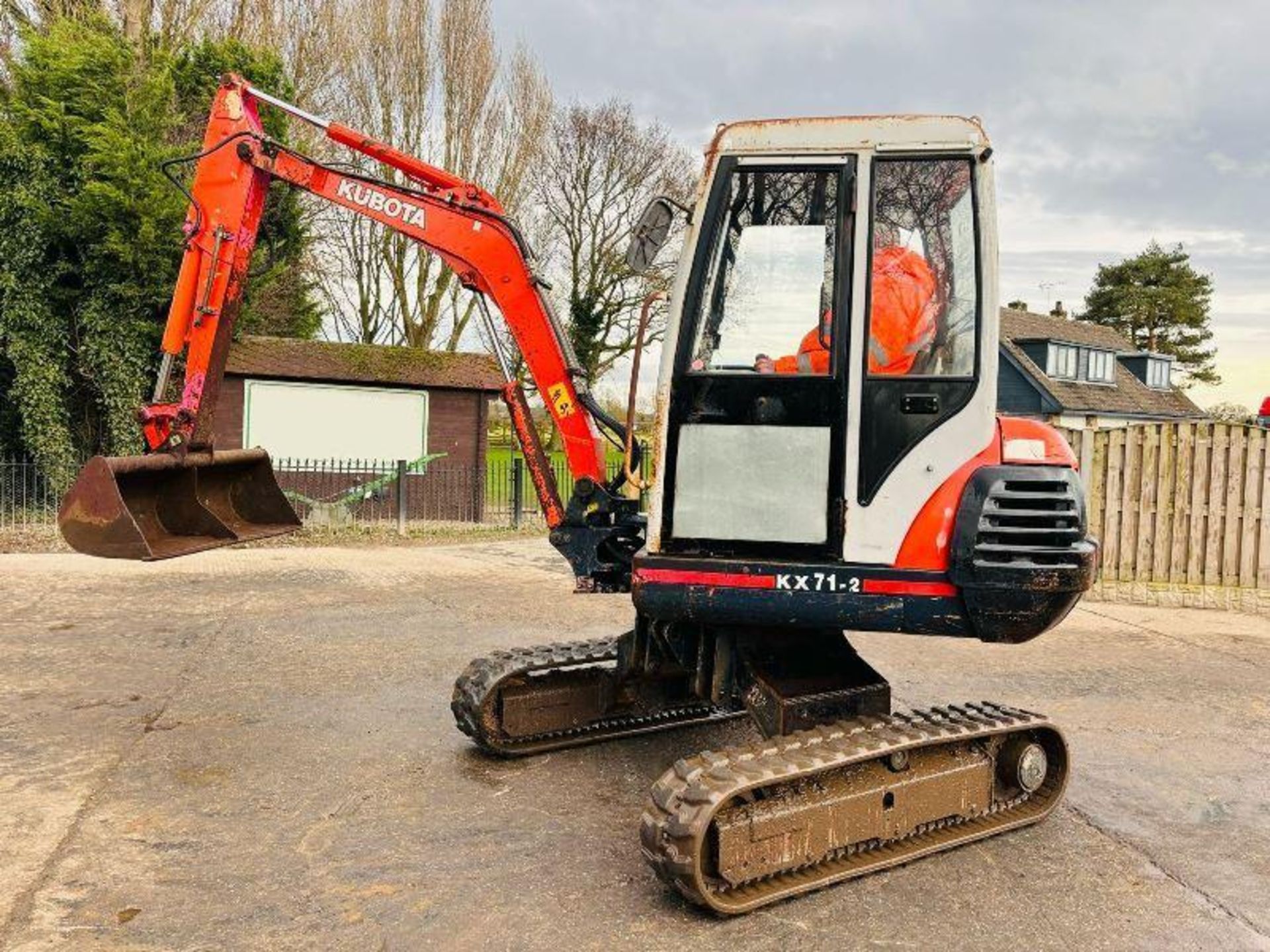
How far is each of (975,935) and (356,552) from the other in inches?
451

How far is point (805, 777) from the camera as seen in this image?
3855 mm

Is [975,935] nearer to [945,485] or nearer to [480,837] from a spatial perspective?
[945,485]

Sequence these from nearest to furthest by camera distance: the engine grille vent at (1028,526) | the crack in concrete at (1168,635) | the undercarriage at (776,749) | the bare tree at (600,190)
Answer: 1. the undercarriage at (776,749)
2. the engine grille vent at (1028,526)
3. the crack in concrete at (1168,635)
4. the bare tree at (600,190)

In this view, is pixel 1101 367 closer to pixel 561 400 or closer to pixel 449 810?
pixel 561 400

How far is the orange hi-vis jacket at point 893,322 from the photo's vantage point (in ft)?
13.6

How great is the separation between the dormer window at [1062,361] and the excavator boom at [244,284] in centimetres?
3155

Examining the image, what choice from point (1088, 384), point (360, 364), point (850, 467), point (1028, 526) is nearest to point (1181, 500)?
point (1028, 526)

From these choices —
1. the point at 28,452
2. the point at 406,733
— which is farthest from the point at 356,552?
the point at 406,733

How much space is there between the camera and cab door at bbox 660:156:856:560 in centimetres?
412

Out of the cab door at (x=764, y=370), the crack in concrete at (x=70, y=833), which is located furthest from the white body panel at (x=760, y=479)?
the crack in concrete at (x=70, y=833)

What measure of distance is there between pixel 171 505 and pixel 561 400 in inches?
83.0

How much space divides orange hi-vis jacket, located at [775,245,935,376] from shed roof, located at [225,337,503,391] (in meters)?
13.8

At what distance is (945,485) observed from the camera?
409 cm

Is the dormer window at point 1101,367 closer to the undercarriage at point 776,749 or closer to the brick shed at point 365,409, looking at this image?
the brick shed at point 365,409
